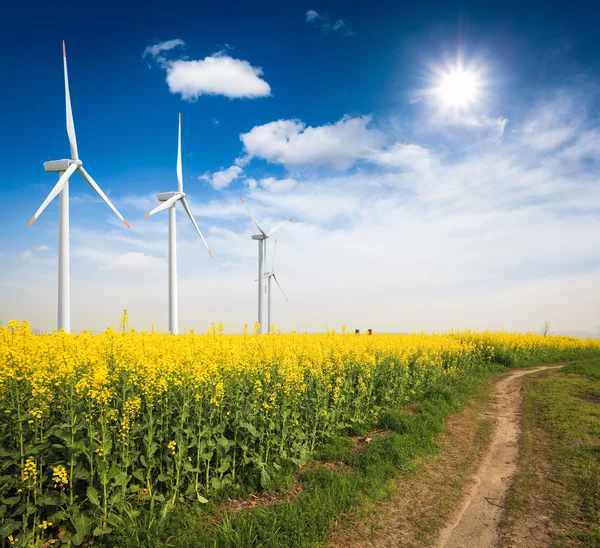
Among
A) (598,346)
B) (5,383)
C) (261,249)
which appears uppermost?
(261,249)

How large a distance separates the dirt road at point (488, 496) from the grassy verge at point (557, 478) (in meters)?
0.26

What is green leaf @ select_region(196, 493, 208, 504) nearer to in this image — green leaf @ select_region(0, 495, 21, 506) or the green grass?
the green grass

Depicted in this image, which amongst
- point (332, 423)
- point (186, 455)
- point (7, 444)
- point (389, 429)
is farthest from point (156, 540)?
point (389, 429)

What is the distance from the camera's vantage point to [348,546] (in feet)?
26.2

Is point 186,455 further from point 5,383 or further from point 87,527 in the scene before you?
point 5,383

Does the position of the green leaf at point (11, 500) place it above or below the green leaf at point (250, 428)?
below

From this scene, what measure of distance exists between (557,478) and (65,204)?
103ft

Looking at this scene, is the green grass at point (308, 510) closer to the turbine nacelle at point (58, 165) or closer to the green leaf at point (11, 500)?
the green leaf at point (11, 500)

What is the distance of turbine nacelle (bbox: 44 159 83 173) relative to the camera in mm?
32188

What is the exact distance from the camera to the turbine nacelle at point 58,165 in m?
32.2

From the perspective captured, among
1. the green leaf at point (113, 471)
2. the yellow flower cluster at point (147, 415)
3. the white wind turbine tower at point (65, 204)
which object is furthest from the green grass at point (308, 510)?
the white wind turbine tower at point (65, 204)

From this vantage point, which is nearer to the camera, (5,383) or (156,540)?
(156,540)

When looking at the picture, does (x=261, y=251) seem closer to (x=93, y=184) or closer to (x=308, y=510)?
(x=93, y=184)

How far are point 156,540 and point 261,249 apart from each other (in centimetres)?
4348
